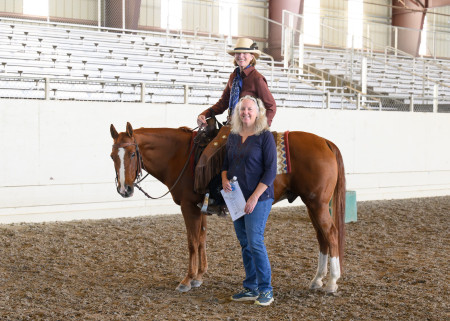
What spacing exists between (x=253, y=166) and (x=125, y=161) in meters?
1.17

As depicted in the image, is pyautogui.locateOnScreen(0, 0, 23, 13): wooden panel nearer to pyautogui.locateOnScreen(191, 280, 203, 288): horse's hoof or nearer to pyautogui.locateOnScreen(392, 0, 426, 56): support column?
pyautogui.locateOnScreen(191, 280, 203, 288): horse's hoof

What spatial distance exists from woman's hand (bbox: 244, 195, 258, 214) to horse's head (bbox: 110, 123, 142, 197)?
1087 mm

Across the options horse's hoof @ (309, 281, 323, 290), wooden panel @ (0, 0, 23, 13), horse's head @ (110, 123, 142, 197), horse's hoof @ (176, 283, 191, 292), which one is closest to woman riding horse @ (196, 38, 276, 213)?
horse's head @ (110, 123, 142, 197)

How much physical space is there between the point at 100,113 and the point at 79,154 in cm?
70

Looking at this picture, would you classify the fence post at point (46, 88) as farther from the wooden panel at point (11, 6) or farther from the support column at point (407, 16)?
the support column at point (407, 16)

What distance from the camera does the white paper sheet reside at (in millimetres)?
4621

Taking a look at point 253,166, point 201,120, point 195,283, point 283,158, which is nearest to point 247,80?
point 201,120

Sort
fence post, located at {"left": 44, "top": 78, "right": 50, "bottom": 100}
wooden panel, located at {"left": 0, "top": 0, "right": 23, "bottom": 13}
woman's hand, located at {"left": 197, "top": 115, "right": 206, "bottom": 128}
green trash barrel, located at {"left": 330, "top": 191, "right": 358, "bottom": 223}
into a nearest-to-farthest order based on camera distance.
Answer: woman's hand, located at {"left": 197, "top": 115, "right": 206, "bottom": 128} → fence post, located at {"left": 44, "top": 78, "right": 50, "bottom": 100} → green trash barrel, located at {"left": 330, "top": 191, "right": 358, "bottom": 223} → wooden panel, located at {"left": 0, "top": 0, "right": 23, "bottom": 13}

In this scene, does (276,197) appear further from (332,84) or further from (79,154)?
(332,84)

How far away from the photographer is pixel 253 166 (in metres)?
4.62

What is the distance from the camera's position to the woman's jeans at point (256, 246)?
4672 millimetres

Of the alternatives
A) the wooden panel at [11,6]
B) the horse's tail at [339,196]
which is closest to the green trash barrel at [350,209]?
the horse's tail at [339,196]

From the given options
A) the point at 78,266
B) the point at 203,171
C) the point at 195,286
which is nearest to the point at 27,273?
the point at 78,266

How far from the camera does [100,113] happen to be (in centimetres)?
959
